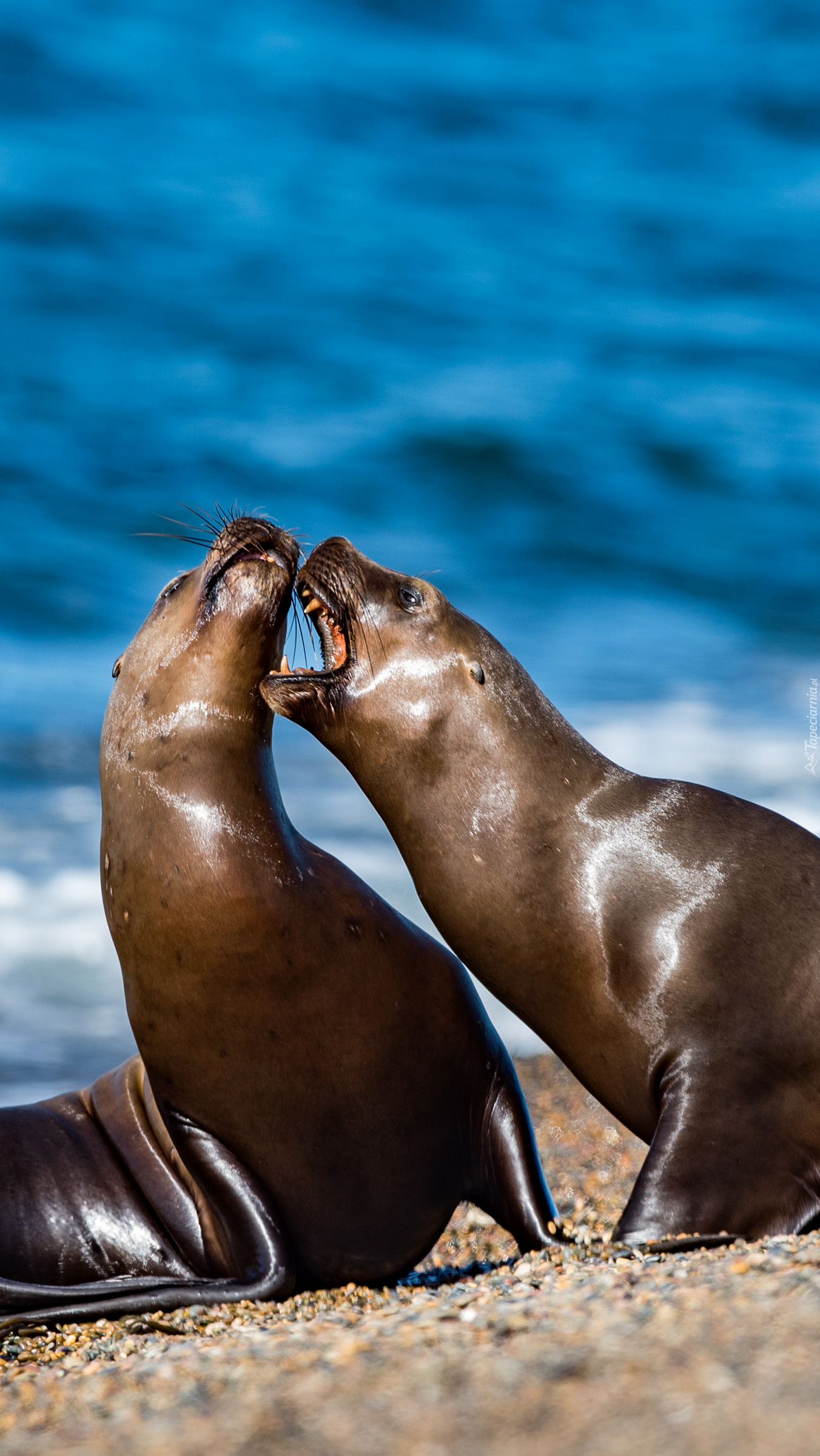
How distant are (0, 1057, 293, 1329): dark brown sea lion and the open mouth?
5.15ft

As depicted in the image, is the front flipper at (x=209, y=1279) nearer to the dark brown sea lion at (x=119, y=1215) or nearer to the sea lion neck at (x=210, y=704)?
the dark brown sea lion at (x=119, y=1215)

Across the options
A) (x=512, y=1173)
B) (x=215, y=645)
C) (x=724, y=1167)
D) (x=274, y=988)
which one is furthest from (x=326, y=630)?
(x=724, y=1167)

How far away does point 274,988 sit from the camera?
4965 millimetres

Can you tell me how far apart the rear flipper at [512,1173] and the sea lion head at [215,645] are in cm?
152

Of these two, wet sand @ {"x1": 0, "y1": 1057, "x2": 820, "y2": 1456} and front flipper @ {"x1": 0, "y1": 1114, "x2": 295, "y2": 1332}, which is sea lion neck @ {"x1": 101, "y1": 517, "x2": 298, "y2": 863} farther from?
wet sand @ {"x1": 0, "y1": 1057, "x2": 820, "y2": 1456}

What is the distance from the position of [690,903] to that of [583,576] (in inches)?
542

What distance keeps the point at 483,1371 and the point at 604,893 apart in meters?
2.28

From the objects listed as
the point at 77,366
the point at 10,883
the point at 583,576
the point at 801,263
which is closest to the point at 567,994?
the point at 10,883

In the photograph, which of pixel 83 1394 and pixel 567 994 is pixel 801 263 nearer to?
pixel 567 994

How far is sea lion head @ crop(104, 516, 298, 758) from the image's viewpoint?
17.4 ft

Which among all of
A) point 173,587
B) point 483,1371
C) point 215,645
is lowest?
point 483,1371

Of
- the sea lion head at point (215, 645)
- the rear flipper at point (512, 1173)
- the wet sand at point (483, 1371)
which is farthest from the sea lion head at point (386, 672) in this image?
the wet sand at point (483, 1371)

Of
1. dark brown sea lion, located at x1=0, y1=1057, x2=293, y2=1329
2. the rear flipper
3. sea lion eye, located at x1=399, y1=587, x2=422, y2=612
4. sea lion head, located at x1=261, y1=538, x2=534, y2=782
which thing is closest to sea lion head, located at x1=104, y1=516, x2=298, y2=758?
sea lion head, located at x1=261, y1=538, x2=534, y2=782

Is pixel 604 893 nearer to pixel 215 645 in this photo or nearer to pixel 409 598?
pixel 409 598
